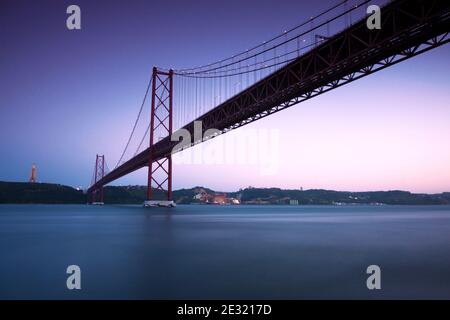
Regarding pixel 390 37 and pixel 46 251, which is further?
pixel 390 37

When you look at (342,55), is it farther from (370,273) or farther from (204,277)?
(204,277)

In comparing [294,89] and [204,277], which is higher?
[294,89]

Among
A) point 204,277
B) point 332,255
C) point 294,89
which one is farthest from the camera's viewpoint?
point 294,89

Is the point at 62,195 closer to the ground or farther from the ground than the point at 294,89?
closer to the ground
